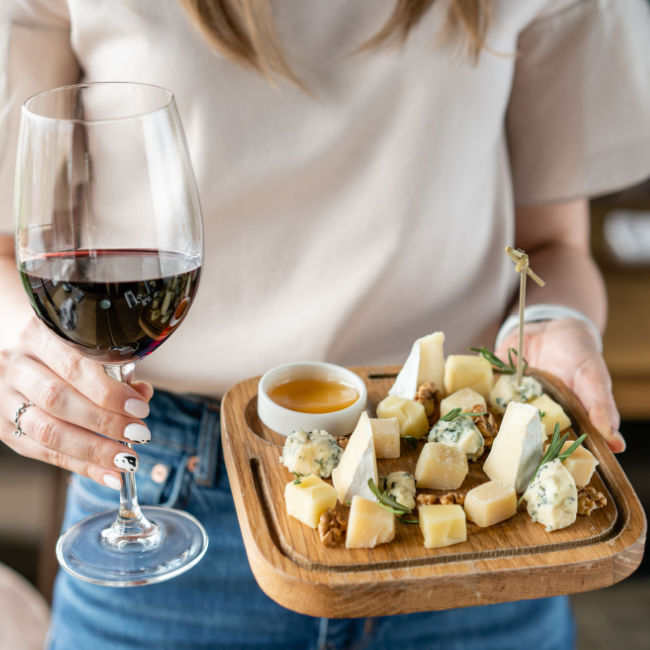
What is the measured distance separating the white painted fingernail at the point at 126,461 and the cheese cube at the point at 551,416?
486 millimetres

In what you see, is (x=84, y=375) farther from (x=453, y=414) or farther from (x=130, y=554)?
(x=453, y=414)

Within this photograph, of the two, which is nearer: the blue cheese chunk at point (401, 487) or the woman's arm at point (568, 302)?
the blue cheese chunk at point (401, 487)

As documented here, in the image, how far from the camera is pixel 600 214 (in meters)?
3.23

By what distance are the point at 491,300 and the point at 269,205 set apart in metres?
0.40

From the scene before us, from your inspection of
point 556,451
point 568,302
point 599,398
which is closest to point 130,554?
point 556,451

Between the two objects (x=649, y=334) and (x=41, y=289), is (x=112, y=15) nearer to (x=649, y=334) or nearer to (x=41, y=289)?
(x=41, y=289)

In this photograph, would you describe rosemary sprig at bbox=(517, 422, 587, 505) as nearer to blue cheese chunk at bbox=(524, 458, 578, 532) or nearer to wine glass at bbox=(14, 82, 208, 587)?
blue cheese chunk at bbox=(524, 458, 578, 532)

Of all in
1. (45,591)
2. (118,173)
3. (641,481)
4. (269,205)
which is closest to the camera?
(118,173)

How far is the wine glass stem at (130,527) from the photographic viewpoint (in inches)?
35.4

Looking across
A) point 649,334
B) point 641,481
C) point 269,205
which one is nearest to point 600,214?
point 649,334

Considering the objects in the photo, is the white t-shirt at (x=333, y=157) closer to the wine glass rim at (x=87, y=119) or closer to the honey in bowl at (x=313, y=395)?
the honey in bowl at (x=313, y=395)

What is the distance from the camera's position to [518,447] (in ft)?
2.85

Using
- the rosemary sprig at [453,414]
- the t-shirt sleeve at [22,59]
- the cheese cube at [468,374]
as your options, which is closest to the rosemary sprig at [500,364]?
the cheese cube at [468,374]

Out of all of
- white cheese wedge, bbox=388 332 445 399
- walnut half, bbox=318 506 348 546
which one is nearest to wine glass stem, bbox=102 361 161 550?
walnut half, bbox=318 506 348 546
